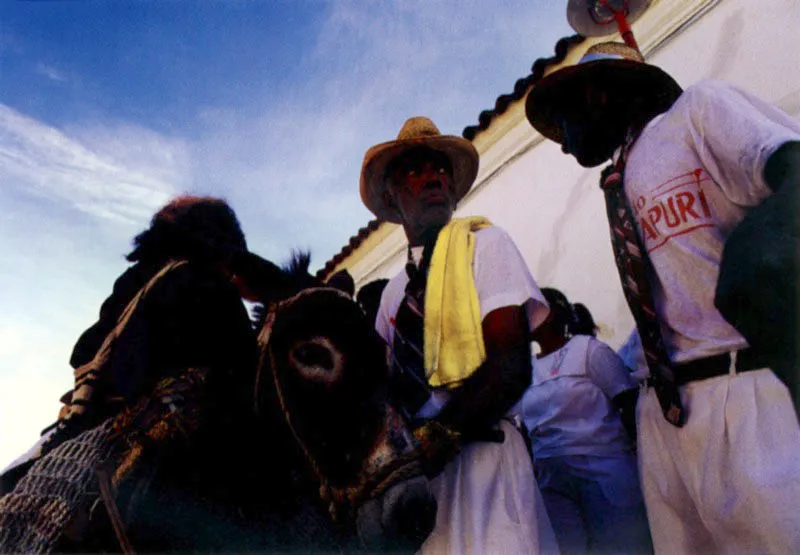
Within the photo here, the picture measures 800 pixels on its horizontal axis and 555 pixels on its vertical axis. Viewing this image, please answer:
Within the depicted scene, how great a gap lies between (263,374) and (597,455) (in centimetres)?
194

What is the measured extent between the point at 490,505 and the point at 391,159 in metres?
1.65

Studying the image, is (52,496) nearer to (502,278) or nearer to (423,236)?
(502,278)

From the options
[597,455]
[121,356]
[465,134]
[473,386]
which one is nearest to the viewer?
[121,356]

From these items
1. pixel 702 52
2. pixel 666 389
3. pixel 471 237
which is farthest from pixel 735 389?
pixel 702 52

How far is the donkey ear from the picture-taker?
160cm

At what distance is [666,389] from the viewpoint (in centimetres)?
179

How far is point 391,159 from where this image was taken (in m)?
2.75

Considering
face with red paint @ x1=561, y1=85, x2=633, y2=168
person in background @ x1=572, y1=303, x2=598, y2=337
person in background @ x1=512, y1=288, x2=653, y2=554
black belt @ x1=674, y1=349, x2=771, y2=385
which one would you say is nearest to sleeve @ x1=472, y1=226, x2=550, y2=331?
black belt @ x1=674, y1=349, x2=771, y2=385

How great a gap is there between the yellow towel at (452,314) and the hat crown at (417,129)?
755 millimetres

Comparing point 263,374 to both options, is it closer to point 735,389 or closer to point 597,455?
point 735,389

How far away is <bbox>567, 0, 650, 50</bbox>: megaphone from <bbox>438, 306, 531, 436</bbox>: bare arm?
2.85 m

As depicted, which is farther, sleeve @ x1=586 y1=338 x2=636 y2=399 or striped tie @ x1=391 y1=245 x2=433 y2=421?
sleeve @ x1=586 y1=338 x2=636 y2=399

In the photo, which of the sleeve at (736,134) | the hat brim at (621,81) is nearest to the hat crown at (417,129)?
the hat brim at (621,81)

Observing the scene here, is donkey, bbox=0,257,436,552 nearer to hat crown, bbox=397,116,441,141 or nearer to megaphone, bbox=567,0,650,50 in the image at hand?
hat crown, bbox=397,116,441,141
